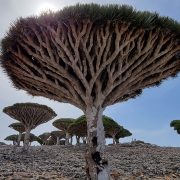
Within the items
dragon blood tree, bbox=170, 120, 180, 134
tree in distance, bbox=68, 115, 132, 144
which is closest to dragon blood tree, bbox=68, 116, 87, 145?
tree in distance, bbox=68, 115, 132, 144

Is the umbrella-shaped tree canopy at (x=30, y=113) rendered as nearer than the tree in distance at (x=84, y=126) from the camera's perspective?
Yes

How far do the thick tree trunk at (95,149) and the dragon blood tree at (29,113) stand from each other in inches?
671

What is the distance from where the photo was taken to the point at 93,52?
394 inches

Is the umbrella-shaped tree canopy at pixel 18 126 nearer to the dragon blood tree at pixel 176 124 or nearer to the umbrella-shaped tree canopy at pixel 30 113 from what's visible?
the umbrella-shaped tree canopy at pixel 30 113

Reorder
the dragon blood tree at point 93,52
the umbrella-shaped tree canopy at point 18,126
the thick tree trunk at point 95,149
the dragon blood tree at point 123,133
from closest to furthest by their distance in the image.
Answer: the thick tree trunk at point 95,149 < the dragon blood tree at point 93,52 < the umbrella-shaped tree canopy at point 18,126 < the dragon blood tree at point 123,133

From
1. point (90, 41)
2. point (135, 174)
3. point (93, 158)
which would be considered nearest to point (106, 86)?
point (90, 41)

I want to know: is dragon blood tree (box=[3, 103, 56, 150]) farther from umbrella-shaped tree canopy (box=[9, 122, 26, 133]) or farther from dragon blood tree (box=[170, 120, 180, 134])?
dragon blood tree (box=[170, 120, 180, 134])

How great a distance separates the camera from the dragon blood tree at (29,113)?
86.5 feet

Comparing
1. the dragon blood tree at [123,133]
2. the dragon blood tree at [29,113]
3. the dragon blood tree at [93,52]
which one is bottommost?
the dragon blood tree at [93,52]

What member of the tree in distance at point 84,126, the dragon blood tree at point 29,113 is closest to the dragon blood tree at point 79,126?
the tree in distance at point 84,126

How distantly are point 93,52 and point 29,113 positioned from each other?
17545mm

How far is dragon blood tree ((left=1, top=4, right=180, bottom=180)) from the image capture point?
376 inches

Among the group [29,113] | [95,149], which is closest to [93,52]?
[95,149]

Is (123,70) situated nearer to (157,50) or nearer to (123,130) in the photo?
(157,50)
